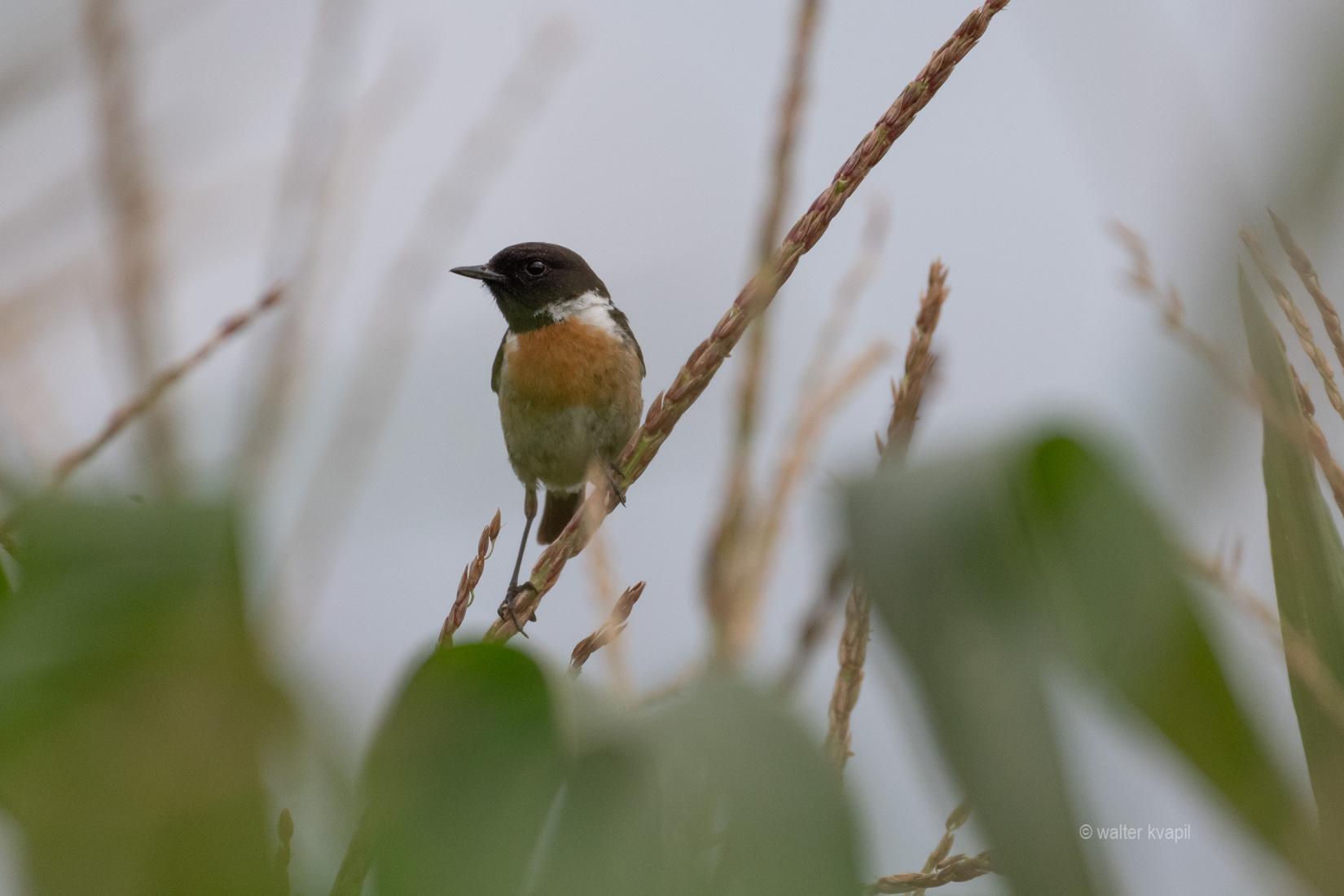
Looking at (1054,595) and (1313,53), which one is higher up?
(1313,53)

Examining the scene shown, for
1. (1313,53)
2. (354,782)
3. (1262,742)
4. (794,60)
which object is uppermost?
(794,60)

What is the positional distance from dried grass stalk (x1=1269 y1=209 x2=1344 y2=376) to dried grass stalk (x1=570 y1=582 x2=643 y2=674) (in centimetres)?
82

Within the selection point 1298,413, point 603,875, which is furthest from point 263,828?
point 1298,413

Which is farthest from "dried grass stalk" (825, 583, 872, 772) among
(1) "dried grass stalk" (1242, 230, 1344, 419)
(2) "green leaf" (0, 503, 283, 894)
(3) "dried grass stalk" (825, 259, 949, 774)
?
(2) "green leaf" (0, 503, 283, 894)

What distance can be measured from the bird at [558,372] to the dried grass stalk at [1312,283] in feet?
11.8

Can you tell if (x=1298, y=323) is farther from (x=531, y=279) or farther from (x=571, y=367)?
(x=531, y=279)

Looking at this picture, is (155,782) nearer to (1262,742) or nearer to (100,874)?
(100,874)

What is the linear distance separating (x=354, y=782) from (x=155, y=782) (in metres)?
0.14

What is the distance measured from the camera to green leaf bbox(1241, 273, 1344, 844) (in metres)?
1.11

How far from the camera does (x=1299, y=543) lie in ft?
3.93

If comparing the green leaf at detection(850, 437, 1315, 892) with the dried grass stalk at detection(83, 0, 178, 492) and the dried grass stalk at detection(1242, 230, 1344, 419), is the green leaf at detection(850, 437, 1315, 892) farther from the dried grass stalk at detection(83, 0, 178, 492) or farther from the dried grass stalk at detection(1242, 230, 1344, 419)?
the dried grass stalk at detection(83, 0, 178, 492)

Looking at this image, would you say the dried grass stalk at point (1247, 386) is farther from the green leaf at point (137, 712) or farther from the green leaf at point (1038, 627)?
the green leaf at point (137, 712)

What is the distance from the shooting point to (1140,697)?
668 millimetres

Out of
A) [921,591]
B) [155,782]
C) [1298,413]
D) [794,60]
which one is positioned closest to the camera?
[155,782]
